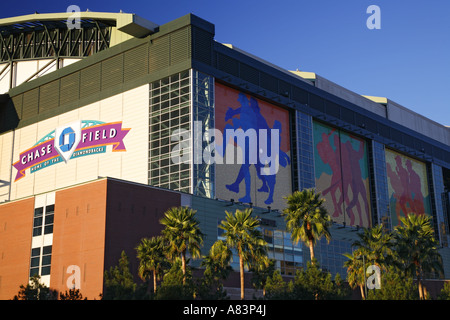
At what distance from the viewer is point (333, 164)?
119m

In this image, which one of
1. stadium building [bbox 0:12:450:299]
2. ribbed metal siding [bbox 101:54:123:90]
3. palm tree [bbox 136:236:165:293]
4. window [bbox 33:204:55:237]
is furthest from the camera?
ribbed metal siding [bbox 101:54:123:90]

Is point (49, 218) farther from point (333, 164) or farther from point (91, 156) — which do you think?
point (333, 164)

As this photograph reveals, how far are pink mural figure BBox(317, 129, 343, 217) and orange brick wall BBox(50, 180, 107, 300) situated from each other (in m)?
48.4

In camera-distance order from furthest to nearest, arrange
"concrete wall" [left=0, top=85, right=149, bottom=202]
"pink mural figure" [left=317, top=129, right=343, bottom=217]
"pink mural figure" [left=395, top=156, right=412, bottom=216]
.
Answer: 1. "pink mural figure" [left=395, top=156, right=412, bottom=216]
2. "pink mural figure" [left=317, top=129, right=343, bottom=217]
3. "concrete wall" [left=0, top=85, right=149, bottom=202]

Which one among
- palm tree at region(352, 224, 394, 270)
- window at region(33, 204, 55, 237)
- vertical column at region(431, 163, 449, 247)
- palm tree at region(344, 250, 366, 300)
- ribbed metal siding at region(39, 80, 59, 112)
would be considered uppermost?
ribbed metal siding at region(39, 80, 59, 112)

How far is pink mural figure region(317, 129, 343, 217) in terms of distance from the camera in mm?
115894

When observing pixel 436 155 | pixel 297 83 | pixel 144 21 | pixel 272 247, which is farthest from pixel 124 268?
pixel 436 155

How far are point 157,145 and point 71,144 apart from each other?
19314mm

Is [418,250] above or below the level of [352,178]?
below

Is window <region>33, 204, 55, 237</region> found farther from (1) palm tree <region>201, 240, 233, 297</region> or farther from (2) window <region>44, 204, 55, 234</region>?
(1) palm tree <region>201, 240, 233, 297</region>

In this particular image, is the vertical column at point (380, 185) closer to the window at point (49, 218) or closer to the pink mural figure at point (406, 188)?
the pink mural figure at point (406, 188)

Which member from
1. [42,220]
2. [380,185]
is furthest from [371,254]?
[380,185]

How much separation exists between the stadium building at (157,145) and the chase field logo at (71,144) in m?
0.28

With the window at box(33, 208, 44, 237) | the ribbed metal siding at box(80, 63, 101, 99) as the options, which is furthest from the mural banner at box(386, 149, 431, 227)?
the window at box(33, 208, 44, 237)
